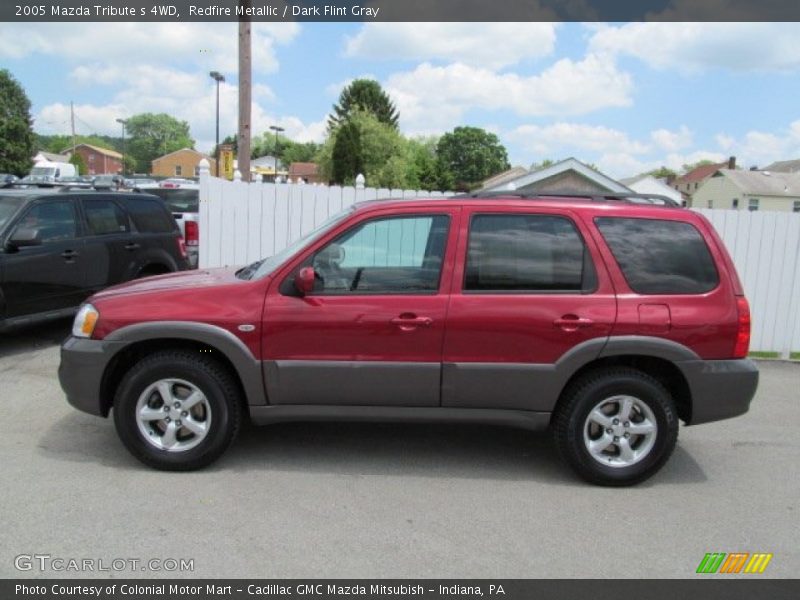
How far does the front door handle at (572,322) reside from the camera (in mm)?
4031

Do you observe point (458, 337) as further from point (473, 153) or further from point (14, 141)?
point (473, 153)

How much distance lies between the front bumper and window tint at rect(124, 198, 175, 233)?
14.5 ft

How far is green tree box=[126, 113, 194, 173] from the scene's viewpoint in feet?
467

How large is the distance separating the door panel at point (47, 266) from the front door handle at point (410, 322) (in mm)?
4712

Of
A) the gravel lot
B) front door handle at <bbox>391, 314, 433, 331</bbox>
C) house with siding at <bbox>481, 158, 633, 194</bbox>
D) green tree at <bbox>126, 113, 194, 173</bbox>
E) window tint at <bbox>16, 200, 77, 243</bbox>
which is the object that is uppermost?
green tree at <bbox>126, 113, 194, 173</bbox>

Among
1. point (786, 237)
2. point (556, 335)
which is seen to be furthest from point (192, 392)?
point (786, 237)

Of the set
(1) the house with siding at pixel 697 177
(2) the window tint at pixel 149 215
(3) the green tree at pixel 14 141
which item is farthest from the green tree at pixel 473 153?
(2) the window tint at pixel 149 215

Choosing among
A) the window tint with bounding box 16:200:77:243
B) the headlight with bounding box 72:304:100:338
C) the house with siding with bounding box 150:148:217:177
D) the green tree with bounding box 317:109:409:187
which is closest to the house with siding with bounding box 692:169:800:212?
the green tree with bounding box 317:109:409:187

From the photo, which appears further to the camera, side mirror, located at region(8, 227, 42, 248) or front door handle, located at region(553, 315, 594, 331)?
side mirror, located at region(8, 227, 42, 248)

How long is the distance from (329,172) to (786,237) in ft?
147

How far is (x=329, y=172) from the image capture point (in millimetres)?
50500

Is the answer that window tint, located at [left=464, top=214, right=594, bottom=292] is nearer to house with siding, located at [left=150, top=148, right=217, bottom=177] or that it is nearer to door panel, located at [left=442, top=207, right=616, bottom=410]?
door panel, located at [left=442, top=207, right=616, bottom=410]

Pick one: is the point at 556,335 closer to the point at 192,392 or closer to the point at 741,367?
the point at 741,367
